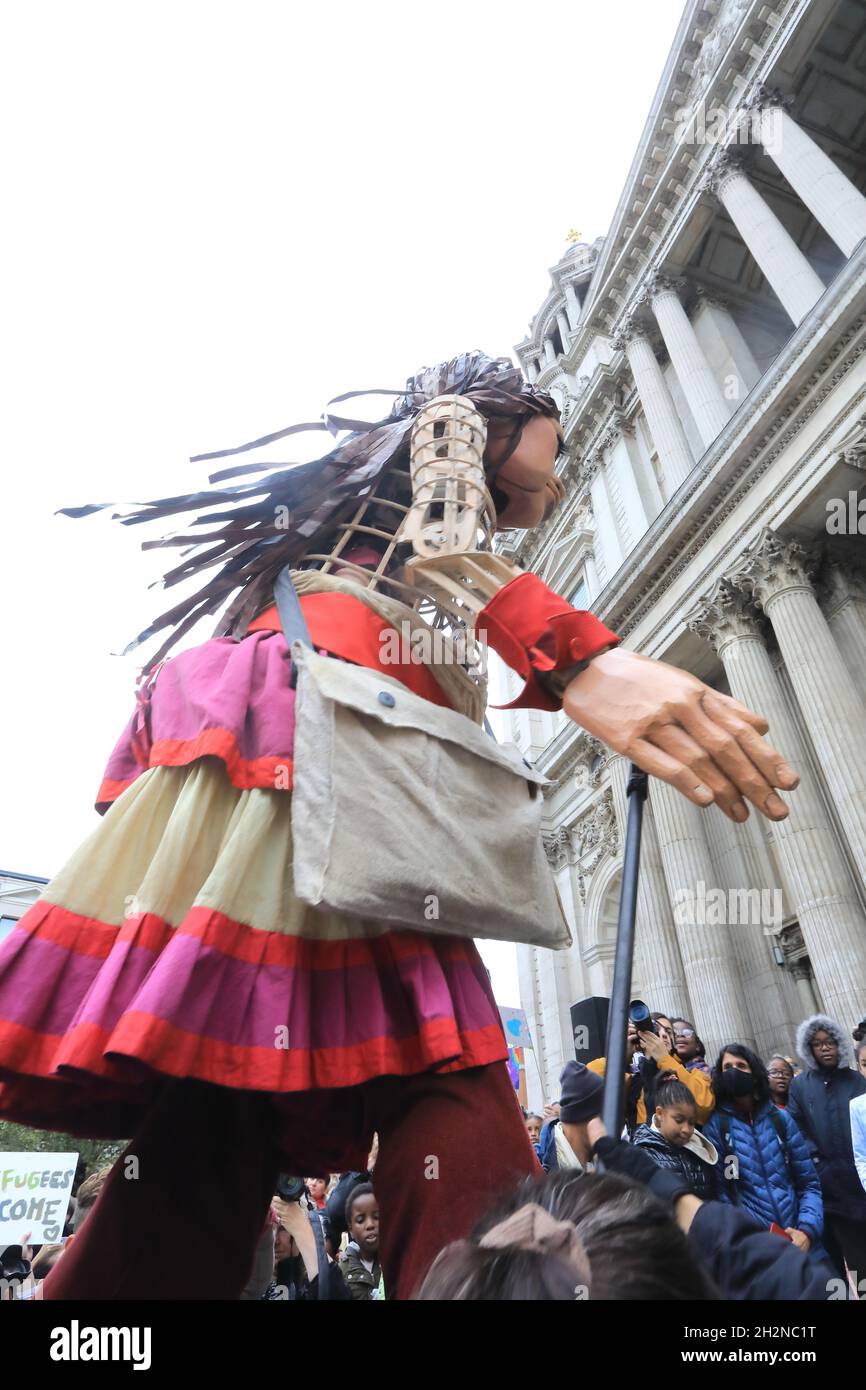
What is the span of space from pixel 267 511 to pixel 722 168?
1820 centimetres

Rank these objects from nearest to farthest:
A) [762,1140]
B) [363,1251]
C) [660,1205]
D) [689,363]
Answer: [660,1205] < [762,1140] < [363,1251] < [689,363]

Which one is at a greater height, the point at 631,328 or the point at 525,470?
the point at 631,328

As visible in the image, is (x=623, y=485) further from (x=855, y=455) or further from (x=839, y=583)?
(x=855, y=455)

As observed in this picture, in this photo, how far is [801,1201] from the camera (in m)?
4.65

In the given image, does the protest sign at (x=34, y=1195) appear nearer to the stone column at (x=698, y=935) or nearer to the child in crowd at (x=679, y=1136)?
the stone column at (x=698, y=935)

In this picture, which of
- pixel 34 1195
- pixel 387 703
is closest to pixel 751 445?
pixel 387 703

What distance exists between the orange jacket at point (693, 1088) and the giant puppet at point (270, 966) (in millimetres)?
3680

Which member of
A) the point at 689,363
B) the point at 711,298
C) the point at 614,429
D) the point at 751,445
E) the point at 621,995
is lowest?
the point at 621,995

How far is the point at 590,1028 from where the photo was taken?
5594 millimetres

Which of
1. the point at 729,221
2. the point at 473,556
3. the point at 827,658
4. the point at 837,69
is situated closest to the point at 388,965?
the point at 473,556

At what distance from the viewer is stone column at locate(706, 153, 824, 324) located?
13094mm

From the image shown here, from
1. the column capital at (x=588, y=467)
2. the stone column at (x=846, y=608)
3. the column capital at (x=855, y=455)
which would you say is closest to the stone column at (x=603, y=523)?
the column capital at (x=588, y=467)

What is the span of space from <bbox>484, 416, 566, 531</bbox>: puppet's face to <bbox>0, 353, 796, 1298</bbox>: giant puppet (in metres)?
0.60

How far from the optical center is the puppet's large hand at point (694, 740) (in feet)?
4.78
